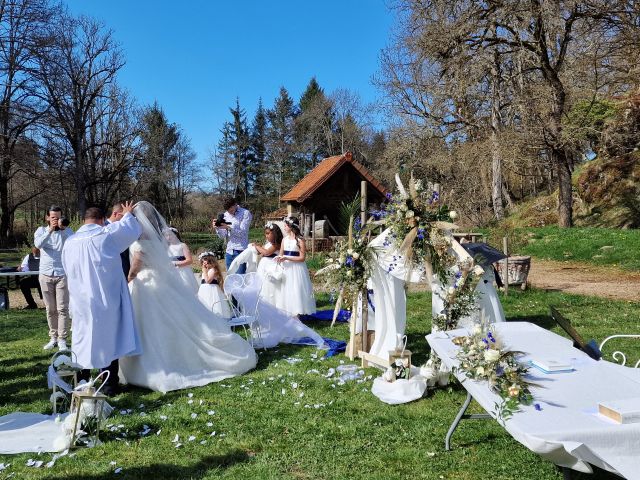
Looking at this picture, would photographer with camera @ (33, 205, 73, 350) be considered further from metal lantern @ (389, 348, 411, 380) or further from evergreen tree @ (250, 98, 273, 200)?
evergreen tree @ (250, 98, 273, 200)

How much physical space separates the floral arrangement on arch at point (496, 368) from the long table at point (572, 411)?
5 cm

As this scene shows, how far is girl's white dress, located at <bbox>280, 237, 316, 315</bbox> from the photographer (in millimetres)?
9633

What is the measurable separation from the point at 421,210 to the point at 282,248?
452 centimetres

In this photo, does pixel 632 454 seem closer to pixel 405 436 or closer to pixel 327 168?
pixel 405 436

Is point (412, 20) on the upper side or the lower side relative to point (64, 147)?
upper

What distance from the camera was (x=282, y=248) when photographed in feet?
32.2

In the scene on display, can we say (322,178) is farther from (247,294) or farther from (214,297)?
(214,297)

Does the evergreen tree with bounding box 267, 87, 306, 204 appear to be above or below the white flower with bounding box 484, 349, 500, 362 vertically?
above

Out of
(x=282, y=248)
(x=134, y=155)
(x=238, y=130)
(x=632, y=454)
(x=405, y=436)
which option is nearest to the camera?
(x=632, y=454)

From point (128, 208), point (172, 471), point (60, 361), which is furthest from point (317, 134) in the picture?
point (172, 471)

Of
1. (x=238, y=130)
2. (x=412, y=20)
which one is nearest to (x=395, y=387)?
(x=412, y=20)

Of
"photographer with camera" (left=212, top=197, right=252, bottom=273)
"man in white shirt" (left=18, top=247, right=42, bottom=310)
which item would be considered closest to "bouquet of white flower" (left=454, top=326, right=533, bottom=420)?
"photographer with camera" (left=212, top=197, right=252, bottom=273)

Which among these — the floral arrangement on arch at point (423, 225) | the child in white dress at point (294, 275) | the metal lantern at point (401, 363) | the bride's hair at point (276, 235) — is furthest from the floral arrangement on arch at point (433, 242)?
the bride's hair at point (276, 235)

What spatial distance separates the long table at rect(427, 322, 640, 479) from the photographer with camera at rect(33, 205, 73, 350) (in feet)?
21.2
